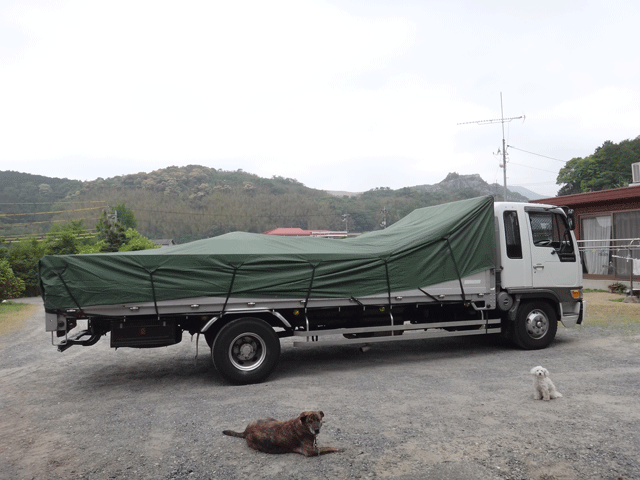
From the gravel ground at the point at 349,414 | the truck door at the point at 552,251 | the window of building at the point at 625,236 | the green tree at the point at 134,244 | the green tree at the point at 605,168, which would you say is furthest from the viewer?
the green tree at the point at 605,168

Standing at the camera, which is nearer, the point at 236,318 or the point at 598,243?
the point at 236,318

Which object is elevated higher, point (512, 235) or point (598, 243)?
point (512, 235)

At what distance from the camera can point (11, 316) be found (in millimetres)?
17234

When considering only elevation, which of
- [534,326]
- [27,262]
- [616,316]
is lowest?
[616,316]

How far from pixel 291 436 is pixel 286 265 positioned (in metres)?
3.02

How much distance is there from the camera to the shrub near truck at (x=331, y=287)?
6477mm

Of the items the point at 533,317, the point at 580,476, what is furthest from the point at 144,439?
the point at 533,317

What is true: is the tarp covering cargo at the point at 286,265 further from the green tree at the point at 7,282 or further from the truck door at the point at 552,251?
the green tree at the point at 7,282

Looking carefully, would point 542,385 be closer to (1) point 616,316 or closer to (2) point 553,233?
(2) point 553,233

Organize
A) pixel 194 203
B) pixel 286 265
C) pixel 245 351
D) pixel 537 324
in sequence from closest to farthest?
pixel 245 351, pixel 286 265, pixel 537 324, pixel 194 203

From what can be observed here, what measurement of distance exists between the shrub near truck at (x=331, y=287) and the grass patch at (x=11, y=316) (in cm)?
849

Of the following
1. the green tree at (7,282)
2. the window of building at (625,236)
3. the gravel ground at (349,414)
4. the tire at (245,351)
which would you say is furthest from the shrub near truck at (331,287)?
the green tree at (7,282)

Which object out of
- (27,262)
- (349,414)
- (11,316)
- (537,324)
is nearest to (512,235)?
(537,324)

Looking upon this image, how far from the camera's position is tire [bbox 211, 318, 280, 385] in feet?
21.9
